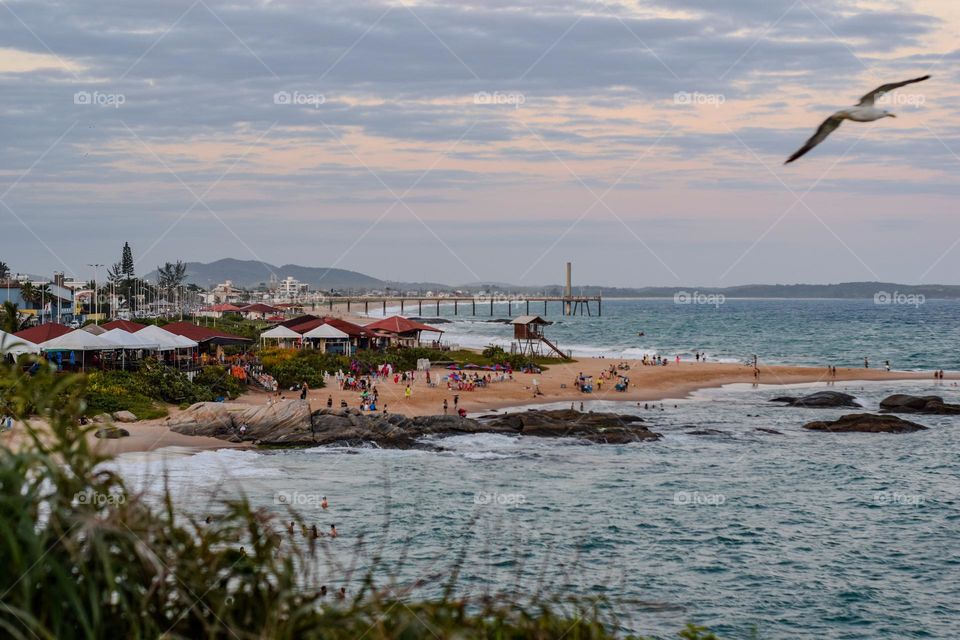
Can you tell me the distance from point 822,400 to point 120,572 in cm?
4790

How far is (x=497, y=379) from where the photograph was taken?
5369 cm

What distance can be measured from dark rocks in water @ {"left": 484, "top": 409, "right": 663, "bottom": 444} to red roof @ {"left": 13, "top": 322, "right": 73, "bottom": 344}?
734 inches

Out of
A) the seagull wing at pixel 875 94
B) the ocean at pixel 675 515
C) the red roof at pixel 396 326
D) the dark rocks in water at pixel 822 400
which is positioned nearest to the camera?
the seagull wing at pixel 875 94

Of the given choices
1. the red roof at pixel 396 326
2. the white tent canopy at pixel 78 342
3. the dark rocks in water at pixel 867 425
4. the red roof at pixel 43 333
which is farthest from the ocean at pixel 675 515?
the red roof at pixel 396 326

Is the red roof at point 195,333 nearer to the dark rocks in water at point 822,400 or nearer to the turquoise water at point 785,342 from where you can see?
the dark rocks in water at point 822,400

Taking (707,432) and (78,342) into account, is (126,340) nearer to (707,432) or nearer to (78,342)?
(78,342)

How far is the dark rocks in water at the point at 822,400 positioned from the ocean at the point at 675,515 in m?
6.27

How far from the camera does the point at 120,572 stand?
15.5ft

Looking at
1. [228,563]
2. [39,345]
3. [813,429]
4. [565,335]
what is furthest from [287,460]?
[565,335]

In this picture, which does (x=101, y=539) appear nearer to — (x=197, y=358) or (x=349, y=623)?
(x=349, y=623)

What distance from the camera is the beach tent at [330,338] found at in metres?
55.2

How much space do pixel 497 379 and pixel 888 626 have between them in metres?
36.8

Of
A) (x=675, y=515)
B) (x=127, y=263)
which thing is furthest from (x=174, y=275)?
(x=675, y=515)

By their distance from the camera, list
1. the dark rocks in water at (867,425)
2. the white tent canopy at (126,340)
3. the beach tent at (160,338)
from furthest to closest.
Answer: the beach tent at (160,338) < the dark rocks in water at (867,425) < the white tent canopy at (126,340)
